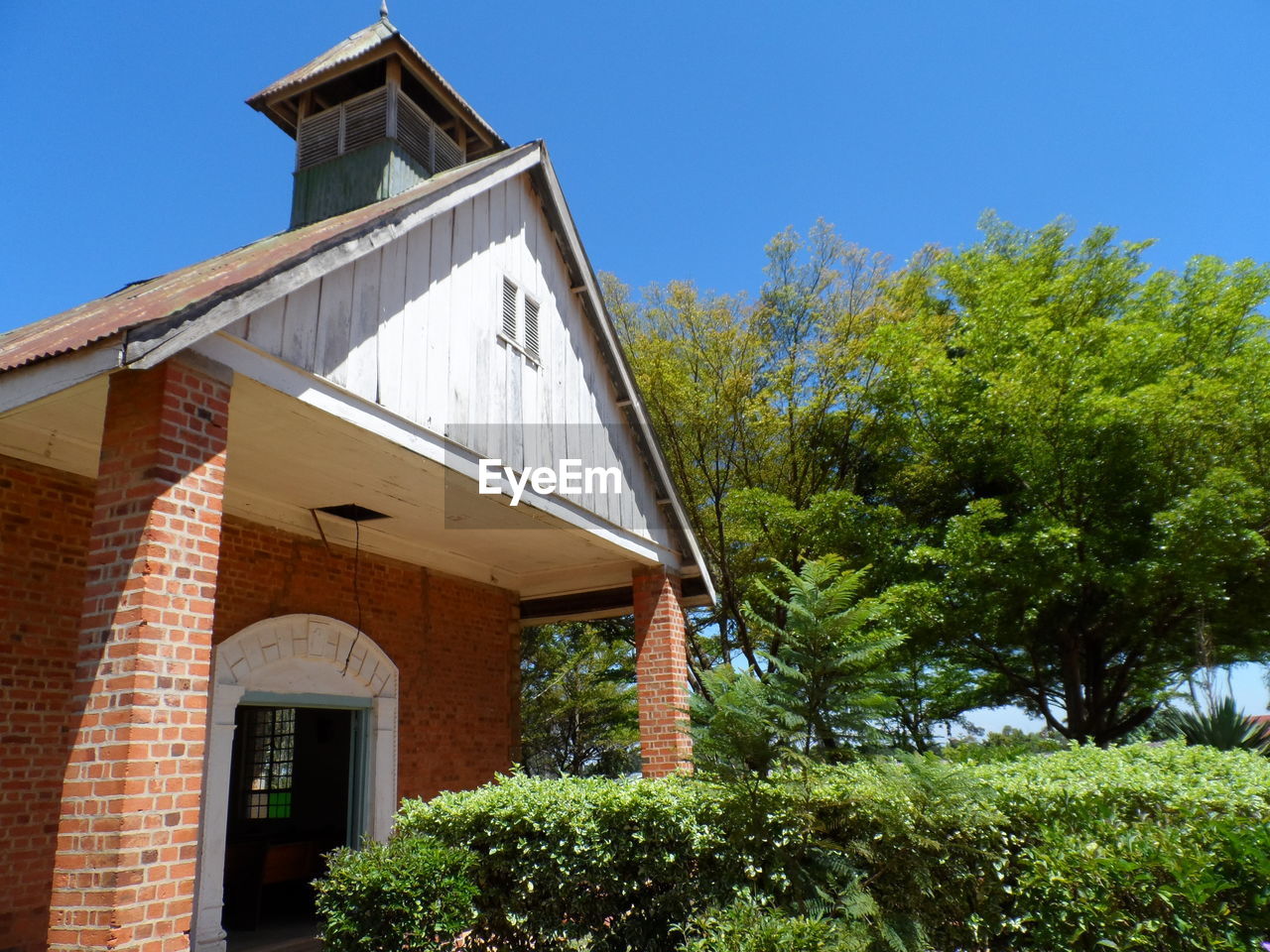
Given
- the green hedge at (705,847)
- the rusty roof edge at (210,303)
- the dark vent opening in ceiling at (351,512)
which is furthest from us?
the dark vent opening in ceiling at (351,512)

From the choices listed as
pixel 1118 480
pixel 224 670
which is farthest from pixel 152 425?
pixel 1118 480

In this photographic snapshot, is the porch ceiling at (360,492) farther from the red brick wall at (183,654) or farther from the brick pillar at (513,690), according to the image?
the brick pillar at (513,690)

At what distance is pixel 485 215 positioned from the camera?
7.76m

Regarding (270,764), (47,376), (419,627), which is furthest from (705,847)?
(270,764)

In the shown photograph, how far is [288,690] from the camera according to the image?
777cm

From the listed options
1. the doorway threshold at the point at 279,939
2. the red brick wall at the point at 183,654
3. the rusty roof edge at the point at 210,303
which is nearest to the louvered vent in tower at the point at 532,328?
the rusty roof edge at the point at 210,303

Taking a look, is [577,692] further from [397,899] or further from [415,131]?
[397,899]

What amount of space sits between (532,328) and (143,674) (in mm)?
5176

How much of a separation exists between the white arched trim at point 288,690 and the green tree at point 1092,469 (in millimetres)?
7589

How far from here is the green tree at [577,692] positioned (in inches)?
798

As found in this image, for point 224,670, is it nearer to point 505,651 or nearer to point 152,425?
point 152,425

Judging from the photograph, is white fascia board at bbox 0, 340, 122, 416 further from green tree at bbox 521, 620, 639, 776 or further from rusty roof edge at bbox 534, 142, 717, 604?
green tree at bbox 521, 620, 639, 776

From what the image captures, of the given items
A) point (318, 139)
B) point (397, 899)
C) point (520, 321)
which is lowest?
point (397, 899)

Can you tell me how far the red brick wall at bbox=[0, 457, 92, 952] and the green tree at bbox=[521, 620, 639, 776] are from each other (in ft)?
45.1
